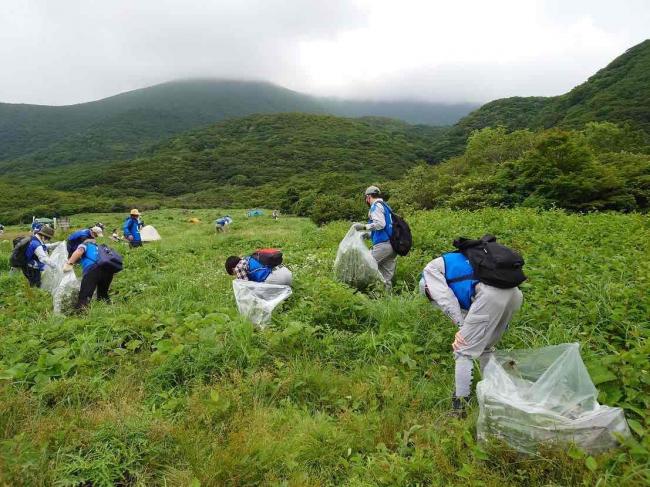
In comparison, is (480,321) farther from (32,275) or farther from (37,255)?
(32,275)

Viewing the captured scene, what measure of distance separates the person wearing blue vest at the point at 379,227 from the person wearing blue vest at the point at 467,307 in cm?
222

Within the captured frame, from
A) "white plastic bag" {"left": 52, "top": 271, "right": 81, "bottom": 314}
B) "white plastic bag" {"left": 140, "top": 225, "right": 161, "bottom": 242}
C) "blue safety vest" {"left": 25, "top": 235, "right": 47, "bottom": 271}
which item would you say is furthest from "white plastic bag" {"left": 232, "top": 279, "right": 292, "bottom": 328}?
"white plastic bag" {"left": 140, "top": 225, "right": 161, "bottom": 242}

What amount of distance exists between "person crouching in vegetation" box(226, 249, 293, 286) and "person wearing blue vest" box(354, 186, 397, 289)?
1.33 metres

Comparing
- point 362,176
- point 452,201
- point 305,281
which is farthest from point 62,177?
point 305,281

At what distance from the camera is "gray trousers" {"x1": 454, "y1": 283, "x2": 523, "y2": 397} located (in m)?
3.06

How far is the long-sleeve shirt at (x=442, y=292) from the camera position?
132 inches

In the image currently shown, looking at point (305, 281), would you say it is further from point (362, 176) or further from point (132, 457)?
point (362, 176)

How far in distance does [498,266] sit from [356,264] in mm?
2937

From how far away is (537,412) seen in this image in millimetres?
2420

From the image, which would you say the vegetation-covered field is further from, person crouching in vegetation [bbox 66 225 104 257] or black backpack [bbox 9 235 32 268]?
black backpack [bbox 9 235 32 268]

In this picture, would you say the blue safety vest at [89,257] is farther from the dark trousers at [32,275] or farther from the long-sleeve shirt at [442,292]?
the long-sleeve shirt at [442,292]

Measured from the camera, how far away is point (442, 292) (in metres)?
3.40

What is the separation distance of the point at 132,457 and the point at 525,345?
347 centimetres

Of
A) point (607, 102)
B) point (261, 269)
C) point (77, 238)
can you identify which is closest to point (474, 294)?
A: point (261, 269)
